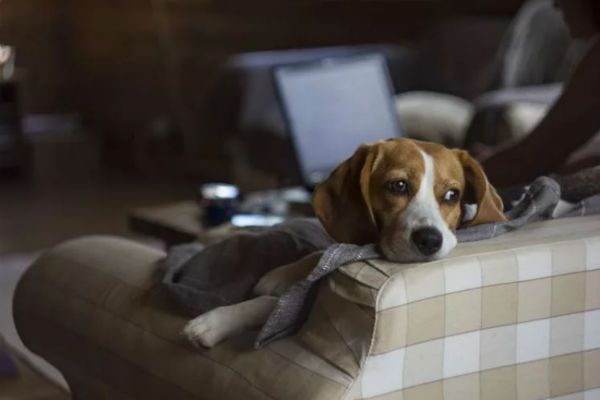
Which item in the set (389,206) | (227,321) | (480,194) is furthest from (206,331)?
(480,194)

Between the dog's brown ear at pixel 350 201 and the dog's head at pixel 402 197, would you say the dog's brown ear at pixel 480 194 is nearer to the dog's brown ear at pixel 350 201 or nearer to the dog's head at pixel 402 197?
the dog's head at pixel 402 197

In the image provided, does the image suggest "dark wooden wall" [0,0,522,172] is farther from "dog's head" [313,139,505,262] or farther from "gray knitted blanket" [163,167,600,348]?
"dog's head" [313,139,505,262]

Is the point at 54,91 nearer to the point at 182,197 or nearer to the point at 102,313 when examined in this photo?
the point at 182,197

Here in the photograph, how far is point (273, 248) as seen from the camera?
1.67 metres

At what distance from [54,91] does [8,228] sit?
207cm

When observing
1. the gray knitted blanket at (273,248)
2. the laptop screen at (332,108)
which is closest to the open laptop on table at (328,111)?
the laptop screen at (332,108)

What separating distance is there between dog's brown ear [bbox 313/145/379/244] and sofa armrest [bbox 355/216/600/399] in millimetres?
126

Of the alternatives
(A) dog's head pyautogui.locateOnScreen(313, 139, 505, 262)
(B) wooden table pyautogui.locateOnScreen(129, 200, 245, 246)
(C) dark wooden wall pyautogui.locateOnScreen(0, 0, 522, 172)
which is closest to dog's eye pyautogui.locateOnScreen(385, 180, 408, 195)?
(A) dog's head pyautogui.locateOnScreen(313, 139, 505, 262)

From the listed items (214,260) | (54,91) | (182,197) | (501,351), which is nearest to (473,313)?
(501,351)

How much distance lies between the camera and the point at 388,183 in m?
1.46

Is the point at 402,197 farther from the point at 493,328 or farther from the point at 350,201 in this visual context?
the point at 493,328

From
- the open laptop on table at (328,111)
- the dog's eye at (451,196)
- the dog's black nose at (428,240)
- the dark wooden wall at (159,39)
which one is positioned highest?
the dog's eye at (451,196)

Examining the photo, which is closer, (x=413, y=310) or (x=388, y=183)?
(x=413, y=310)

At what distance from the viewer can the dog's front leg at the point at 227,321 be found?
4.92 ft
